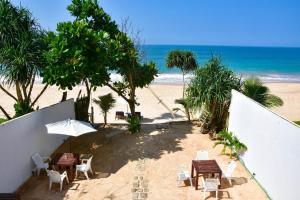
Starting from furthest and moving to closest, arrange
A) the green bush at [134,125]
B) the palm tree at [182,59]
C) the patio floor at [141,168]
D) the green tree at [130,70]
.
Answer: the palm tree at [182,59] < the green bush at [134,125] < the green tree at [130,70] < the patio floor at [141,168]

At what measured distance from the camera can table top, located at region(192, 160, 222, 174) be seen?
957 centimetres

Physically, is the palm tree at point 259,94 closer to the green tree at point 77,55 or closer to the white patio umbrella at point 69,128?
the green tree at point 77,55

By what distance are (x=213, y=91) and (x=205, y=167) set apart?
485 cm

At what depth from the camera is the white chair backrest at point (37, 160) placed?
10.4 meters

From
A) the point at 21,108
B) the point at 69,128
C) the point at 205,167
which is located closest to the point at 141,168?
the point at 205,167

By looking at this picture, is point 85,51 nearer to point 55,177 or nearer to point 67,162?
point 67,162

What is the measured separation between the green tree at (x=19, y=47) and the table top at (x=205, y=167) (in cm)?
728

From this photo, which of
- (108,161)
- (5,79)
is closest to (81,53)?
(5,79)

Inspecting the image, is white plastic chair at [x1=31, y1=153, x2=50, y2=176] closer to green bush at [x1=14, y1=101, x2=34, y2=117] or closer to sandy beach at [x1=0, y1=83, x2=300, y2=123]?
green bush at [x1=14, y1=101, x2=34, y2=117]

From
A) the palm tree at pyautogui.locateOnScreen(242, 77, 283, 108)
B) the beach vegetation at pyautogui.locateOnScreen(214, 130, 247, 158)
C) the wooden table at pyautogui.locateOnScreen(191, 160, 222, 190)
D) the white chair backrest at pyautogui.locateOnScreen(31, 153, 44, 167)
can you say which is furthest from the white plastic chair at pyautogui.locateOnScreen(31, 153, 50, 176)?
the palm tree at pyautogui.locateOnScreen(242, 77, 283, 108)

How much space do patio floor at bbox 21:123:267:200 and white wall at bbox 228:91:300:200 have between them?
0.62m

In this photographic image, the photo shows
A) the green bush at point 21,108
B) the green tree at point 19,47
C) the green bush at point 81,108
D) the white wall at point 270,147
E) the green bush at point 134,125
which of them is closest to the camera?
the white wall at point 270,147

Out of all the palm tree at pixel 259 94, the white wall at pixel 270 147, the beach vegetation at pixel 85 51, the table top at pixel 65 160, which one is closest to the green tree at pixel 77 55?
the beach vegetation at pixel 85 51

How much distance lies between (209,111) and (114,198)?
22.7 ft
